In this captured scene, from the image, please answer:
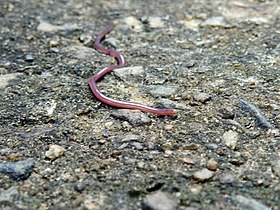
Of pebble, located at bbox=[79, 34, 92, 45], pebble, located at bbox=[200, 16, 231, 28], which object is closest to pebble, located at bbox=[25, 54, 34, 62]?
pebble, located at bbox=[79, 34, 92, 45]

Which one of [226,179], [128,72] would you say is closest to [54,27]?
[128,72]

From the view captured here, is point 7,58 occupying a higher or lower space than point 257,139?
lower

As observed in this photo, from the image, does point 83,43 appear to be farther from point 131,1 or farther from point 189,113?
point 189,113

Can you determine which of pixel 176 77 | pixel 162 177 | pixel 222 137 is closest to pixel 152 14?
pixel 176 77

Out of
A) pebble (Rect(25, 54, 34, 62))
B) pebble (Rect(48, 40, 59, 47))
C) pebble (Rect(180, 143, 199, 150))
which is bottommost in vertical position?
pebble (Rect(25, 54, 34, 62))

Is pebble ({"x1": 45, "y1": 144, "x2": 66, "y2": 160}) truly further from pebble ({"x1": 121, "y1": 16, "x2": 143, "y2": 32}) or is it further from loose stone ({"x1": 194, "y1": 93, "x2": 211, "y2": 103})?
pebble ({"x1": 121, "y1": 16, "x2": 143, "y2": 32})

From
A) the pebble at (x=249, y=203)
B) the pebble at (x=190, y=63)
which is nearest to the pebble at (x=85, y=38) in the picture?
the pebble at (x=190, y=63)

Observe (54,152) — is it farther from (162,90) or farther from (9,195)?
(162,90)
